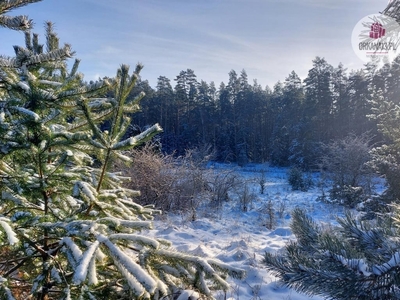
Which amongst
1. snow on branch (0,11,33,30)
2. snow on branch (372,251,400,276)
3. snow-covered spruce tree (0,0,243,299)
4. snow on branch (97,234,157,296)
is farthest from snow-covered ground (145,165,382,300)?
snow on branch (0,11,33,30)

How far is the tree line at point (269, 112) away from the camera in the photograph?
96.1 ft

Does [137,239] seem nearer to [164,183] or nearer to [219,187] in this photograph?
[164,183]

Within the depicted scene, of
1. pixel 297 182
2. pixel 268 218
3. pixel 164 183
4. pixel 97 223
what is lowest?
pixel 297 182

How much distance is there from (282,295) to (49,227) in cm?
275

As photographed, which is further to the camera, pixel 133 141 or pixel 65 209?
pixel 65 209

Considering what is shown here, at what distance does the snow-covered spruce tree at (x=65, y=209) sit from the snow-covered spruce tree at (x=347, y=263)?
310mm

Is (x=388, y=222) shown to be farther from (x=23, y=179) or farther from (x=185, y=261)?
(x=23, y=179)

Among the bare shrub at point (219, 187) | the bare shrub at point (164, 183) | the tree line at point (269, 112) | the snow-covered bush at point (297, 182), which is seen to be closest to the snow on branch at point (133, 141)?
the bare shrub at point (164, 183)

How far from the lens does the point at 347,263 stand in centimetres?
102

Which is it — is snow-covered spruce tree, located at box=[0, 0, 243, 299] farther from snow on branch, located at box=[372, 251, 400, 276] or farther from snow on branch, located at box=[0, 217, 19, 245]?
snow on branch, located at box=[372, 251, 400, 276]

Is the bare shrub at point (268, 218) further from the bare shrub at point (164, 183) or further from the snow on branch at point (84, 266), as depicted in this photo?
the snow on branch at point (84, 266)

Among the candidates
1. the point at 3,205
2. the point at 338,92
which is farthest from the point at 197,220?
the point at 338,92

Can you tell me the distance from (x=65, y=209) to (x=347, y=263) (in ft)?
5.70

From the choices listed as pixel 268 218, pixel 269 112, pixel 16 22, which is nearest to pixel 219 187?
pixel 268 218
